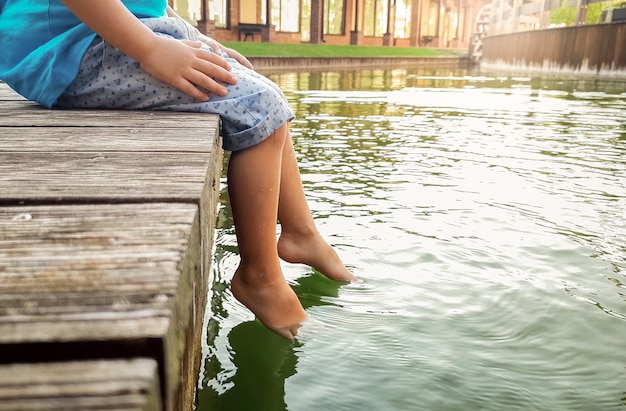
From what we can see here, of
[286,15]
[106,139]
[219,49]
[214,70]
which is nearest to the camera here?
[106,139]

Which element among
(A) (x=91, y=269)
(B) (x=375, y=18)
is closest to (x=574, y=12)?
(B) (x=375, y=18)

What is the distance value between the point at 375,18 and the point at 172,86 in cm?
2861

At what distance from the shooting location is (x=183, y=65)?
4.51 ft

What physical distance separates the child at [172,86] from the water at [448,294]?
19 cm

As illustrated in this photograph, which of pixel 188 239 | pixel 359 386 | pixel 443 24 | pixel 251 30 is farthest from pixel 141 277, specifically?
pixel 443 24

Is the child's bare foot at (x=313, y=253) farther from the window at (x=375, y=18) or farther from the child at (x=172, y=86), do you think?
the window at (x=375, y=18)

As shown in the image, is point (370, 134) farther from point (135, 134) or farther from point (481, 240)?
point (135, 134)

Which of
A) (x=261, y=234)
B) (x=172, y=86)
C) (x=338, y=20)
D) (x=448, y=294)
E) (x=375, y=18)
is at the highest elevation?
(x=375, y=18)

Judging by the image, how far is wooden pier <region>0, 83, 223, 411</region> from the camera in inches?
16.9

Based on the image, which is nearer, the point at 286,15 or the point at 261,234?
Result: the point at 261,234

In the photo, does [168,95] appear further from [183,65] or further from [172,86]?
[183,65]

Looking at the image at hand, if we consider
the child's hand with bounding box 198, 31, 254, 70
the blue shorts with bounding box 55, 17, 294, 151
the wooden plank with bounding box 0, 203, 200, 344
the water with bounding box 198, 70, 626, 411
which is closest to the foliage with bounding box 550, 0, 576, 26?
the water with bounding box 198, 70, 626, 411

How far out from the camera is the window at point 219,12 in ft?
69.5

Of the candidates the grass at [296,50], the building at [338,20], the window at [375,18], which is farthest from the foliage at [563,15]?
the window at [375,18]
